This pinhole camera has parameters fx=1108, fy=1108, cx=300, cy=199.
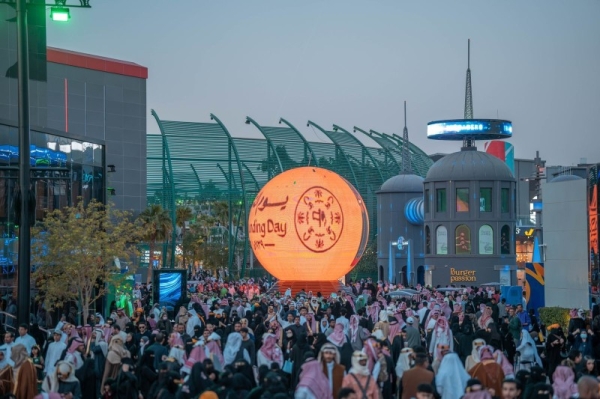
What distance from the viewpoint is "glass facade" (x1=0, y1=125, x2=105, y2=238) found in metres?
26.6

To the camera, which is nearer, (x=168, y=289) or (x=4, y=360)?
(x=4, y=360)

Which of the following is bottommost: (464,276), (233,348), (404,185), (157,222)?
(464,276)

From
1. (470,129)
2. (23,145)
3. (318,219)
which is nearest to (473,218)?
(470,129)

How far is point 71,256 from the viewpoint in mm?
26422

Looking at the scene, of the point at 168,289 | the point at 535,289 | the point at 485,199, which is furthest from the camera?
the point at 485,199

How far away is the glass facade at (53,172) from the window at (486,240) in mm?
29207

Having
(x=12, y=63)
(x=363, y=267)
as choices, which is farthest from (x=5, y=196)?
(x=363, y=267)

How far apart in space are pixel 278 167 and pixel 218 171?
11.9 ft

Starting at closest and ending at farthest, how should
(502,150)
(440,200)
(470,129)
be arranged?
(440,200)
(470,129)
(502,150)

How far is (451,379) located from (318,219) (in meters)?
25.8

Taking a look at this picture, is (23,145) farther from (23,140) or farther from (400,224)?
(400,224)

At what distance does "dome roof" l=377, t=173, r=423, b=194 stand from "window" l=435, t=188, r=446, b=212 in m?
6.31

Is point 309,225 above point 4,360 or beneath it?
above

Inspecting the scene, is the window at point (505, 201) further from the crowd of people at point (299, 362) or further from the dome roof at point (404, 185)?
the crowd of people at point (299, 362)
